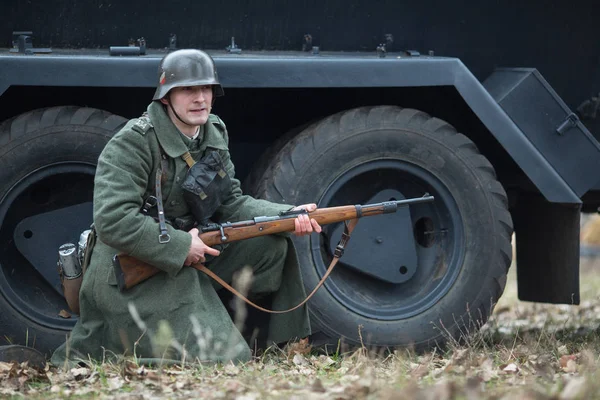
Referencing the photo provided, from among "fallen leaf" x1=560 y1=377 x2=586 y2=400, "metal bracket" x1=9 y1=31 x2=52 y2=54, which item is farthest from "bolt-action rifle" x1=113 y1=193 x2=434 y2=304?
"fallen leaf" x1=560 y1=377 x2=586 y2=400

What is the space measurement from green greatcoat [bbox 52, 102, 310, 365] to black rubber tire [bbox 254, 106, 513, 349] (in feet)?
1.04

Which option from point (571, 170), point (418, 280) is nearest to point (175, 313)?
point (418, 280)

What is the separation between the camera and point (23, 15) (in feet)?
16.3

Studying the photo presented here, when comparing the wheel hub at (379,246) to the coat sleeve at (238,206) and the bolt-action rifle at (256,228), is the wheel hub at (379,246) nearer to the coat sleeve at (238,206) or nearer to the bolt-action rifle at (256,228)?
the bolt-action rifle at (256,228)

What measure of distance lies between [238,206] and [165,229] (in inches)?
21.3

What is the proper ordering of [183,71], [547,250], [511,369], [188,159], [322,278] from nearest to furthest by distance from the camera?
[511,369] → [183,71] → [188,159] → [322,278] → [547,250]

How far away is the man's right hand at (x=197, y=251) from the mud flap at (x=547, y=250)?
6.66 feet

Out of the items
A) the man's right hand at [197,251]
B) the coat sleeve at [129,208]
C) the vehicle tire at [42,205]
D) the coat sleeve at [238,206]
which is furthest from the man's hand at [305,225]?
the vehicle tire at [42,205]

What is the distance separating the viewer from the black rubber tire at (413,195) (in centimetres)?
504

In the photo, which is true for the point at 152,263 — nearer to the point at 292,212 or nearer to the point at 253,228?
the point at 253,228

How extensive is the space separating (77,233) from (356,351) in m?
1.50

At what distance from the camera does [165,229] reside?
14.5 feet

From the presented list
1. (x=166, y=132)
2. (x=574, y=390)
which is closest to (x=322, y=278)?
(x=166, y=132)

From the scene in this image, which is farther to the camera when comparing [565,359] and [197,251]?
[565,359]
